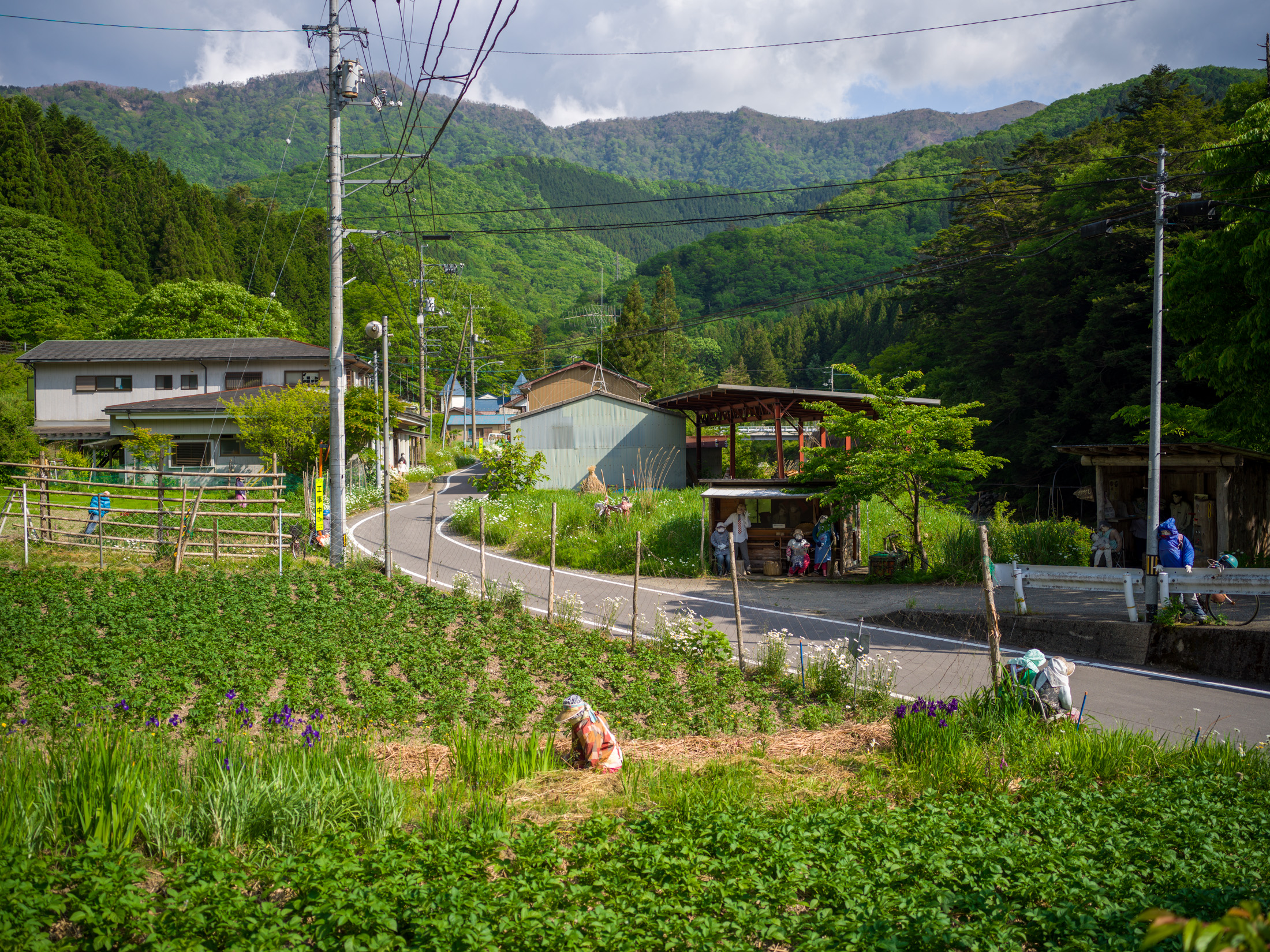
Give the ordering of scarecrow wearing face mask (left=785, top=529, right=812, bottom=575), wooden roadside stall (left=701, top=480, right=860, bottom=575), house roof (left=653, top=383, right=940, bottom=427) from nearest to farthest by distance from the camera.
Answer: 1. wooden roadside stall (left=701, top=480, right=860, bottom=575)
2. scarecrow wearing face mask (left=785, top=529, right=812, bottom=575)
3. house roof (left=653, top=383, right=940, bottom=427)

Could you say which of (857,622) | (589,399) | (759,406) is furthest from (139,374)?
(857,622)

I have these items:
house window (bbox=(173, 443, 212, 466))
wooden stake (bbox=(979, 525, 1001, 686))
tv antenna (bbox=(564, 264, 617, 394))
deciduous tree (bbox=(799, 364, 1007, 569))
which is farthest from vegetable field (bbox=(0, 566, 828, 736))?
tv antenna (bbox=(564, 264, 617, 394))

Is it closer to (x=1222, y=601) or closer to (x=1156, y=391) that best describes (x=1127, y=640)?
(x=1222, y=601)

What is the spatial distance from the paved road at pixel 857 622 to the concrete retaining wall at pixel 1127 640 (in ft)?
1.11

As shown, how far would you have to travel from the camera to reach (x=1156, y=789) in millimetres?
5965

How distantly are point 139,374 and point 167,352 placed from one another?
5.86ft

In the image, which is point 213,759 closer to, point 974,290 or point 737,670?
point 737,670

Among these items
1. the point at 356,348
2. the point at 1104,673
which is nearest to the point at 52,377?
the point at 356,348

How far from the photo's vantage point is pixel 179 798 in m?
5.34

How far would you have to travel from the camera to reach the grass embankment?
1759cm

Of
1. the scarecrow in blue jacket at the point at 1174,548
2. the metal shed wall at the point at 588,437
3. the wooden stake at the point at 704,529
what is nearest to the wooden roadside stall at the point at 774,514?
the wooden stake at the point at 704,529

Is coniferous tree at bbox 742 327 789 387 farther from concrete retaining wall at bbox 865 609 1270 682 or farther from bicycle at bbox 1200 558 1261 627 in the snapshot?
concrete retaining wall at bbox 865 609 1270 682

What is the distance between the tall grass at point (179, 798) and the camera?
193 inches

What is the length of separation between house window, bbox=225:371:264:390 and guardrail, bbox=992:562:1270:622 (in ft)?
131
